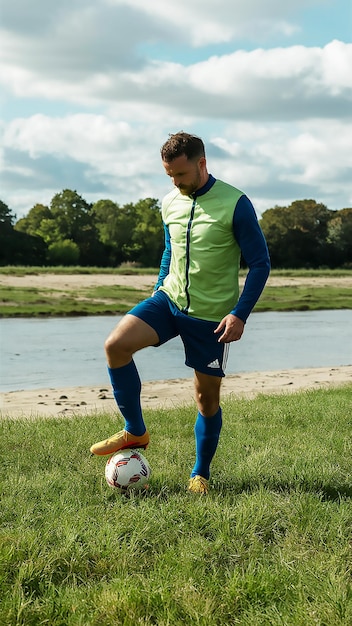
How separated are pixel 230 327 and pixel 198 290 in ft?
1.21

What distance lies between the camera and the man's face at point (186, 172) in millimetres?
5027

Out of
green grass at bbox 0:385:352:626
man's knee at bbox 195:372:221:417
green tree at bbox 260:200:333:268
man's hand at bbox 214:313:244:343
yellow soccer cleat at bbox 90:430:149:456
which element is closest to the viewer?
green grass at bbox 0:385:352:626

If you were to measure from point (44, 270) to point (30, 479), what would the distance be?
30.0 meters

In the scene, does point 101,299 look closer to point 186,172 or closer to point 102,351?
point 102,351

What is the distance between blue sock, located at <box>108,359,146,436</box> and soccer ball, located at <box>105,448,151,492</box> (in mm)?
219

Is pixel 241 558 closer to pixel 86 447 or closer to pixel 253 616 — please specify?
pixel 253 616

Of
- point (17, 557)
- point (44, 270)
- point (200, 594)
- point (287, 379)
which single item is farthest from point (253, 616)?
point (44, 270)

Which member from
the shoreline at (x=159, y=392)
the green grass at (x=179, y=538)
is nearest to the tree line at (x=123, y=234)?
the shoreline at (x=159, y=392)

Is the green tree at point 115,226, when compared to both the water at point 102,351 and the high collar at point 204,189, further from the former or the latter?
the high collar at point 204,189

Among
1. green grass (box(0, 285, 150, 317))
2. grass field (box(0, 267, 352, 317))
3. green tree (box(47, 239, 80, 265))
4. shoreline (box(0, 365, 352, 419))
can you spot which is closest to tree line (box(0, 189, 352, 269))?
green tree (box(47, 239, 80, 265))

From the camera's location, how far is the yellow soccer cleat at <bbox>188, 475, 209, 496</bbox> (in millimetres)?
5073

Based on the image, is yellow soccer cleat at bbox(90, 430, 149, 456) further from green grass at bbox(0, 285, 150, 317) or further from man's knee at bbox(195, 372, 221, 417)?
green grass at bbox(0, 285, 150, 317)

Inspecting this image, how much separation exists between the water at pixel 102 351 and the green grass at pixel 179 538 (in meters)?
5.45

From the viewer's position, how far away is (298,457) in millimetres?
5895
